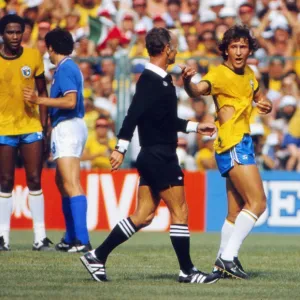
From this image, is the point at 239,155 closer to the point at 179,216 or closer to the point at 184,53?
the point at 179,216

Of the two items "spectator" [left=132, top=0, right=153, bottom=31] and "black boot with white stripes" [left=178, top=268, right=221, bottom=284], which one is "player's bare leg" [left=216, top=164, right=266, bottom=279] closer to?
"black boot with white stripes" [left=178, top=268, right=221, bottom=284]

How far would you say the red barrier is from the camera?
16.1 meters

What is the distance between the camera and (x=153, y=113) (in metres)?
8.67

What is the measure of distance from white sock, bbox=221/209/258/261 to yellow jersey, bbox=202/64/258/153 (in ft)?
1.96

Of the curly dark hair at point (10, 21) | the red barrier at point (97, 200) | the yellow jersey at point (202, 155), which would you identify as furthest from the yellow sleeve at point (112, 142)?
the curly dark hair at point (10, 21)

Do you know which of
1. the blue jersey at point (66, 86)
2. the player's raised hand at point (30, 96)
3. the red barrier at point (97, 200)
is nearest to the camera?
the player's raised hand at point (30, 96)

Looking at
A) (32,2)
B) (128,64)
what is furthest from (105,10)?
(128,64)

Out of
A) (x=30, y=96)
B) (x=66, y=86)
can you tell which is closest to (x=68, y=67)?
(x=66, y=86)

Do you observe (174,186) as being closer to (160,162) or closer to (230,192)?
(160,162)

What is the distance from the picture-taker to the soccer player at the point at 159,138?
866cm

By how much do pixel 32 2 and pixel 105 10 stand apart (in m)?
1.40

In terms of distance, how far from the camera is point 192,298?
7965mm

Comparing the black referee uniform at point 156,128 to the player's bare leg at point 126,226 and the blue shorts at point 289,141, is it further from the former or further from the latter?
the blue shorts at point 289,141

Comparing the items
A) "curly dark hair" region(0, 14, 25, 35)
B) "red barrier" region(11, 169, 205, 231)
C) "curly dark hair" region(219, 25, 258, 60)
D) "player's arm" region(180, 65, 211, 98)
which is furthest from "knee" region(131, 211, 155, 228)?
"red barrier" region(11, 169, 205, 231)
